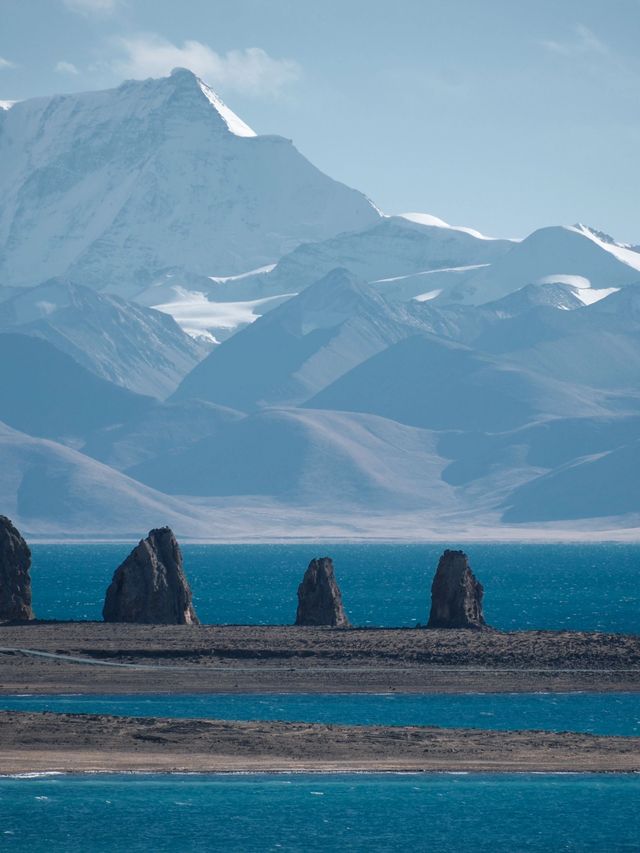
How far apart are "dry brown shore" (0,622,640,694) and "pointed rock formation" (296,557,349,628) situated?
2.16 meters

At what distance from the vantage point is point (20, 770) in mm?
50188

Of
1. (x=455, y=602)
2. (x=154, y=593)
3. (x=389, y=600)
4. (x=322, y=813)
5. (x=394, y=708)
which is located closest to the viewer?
(x=322, y=813)

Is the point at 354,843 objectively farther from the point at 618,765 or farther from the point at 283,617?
the point at 283,617

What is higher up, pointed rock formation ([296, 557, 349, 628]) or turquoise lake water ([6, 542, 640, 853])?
pointed rock formation ([296, 557, 349, 628])

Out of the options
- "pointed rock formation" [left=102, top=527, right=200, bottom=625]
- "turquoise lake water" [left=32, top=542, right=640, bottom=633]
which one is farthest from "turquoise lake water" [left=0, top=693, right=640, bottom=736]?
"turquoise lake water" [left=32, top=542, right=640, bottom=633]

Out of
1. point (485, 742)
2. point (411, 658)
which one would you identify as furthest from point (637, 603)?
point (485, 742)

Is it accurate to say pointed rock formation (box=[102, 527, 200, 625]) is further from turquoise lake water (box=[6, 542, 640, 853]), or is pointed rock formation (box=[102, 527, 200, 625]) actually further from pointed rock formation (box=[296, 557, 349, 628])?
turquoise lake water (box=[6, 542, 640, 853])

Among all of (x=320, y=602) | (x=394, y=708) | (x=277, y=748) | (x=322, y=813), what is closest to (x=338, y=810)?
(x=322, y=813)

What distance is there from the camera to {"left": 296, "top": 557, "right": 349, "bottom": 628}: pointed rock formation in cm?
8538

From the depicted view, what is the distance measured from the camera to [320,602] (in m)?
86.2

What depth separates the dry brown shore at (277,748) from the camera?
5169cm

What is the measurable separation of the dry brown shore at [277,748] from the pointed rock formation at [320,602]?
28.0m

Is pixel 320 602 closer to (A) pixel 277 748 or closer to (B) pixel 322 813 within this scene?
(A) pixel 277 748

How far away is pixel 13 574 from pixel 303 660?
17234 mm
